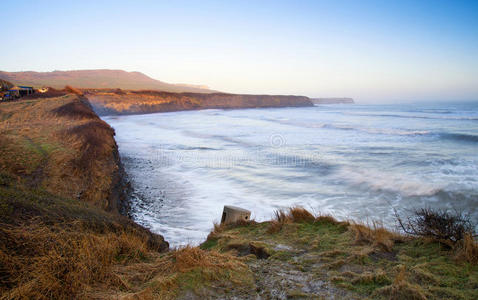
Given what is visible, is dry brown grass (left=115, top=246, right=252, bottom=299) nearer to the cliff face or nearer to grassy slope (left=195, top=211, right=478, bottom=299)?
grassy slope (left=195, top=211, right=478, bottom=299)

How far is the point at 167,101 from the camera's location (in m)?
91.5

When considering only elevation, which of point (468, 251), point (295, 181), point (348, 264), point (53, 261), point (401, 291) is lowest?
point (295, 181)

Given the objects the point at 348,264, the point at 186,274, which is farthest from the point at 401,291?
the point at 186,274

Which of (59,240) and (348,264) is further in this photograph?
(348,264)

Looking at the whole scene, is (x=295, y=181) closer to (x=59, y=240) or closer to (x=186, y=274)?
(x=186, y=274)

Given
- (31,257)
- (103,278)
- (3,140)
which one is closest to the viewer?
(31,257)

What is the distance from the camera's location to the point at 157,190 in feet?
38.4

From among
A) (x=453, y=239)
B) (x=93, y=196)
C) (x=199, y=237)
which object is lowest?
(x=199, y=237)

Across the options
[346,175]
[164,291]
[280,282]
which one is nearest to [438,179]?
[346,175]

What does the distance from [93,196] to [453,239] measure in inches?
279

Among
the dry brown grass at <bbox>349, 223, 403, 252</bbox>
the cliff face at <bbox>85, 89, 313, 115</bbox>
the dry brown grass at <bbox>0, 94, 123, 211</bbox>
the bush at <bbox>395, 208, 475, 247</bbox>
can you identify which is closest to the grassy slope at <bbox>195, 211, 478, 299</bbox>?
the dry brown grass at <bbox>349, 223, 403, 252</bbox>

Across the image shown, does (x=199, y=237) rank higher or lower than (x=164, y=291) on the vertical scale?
lower

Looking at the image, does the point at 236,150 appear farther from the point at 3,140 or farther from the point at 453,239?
the point at 453,239

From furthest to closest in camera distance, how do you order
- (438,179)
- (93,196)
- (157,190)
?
(438,179) → (157,190) → (93,196)
